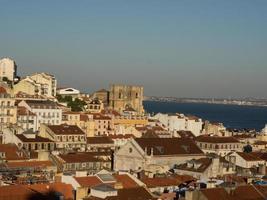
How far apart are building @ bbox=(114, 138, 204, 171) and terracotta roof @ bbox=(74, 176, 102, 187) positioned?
17.9 m

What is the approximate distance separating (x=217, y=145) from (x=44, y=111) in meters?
30.0

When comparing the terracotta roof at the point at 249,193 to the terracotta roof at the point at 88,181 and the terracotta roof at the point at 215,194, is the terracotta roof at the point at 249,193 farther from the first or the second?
the terracotta roof at the point at 88,181

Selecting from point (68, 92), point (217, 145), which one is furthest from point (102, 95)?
point (217, 145)

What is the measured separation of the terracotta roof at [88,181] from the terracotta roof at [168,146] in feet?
63.7

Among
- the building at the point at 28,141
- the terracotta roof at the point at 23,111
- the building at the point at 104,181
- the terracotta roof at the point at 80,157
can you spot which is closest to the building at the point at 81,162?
the terracotta roof at the point at 80,157

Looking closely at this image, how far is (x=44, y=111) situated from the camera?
102 meters

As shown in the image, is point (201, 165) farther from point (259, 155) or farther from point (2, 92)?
point (2, 92)

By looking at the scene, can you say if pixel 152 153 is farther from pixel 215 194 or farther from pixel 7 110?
pixel 7 110

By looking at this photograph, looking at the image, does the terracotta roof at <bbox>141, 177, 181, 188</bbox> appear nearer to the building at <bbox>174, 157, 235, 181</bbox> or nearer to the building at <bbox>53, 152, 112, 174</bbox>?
the building at <bbox>174, 157, 235, 181</bbox>

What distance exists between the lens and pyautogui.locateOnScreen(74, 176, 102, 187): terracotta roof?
47469mm

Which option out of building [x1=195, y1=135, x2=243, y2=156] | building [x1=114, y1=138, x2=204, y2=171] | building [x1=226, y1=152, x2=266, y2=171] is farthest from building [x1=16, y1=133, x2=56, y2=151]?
building [x1=226, y1=152, x2=266, y2=171]

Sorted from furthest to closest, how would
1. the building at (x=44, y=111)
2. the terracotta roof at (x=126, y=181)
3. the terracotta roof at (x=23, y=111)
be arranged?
the building at (x=44, y=111)
the terracotta roof at (x=23, y=111)
the terracotta roof at (x=126, y=181)

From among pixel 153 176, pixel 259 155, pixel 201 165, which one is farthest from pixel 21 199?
pixel 259 155

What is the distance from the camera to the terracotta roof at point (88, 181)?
4747 cm
